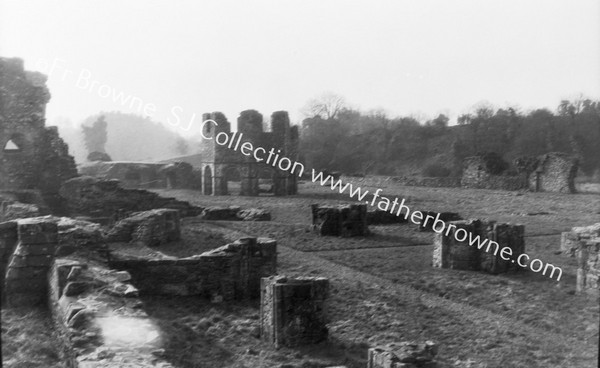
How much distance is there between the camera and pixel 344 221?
50.4 feet

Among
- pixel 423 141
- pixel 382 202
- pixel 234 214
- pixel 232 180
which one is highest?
pixel 423 141

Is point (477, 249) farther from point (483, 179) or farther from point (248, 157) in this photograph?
point (483, 179)

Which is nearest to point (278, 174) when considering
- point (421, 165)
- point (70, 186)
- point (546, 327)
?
point (421, 165)

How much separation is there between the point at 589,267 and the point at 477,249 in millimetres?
2308

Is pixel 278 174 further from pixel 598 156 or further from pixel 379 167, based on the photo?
pixel 598 156

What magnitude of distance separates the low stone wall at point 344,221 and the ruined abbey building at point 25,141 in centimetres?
927

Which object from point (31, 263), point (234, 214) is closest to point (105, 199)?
point (234, 214)

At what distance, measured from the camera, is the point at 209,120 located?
29.0 metres

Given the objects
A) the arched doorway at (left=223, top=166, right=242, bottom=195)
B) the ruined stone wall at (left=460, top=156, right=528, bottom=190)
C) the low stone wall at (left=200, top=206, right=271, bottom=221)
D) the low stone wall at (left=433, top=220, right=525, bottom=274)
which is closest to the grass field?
the low stone wall at (left=433, top=220, right=525, bottom=274)

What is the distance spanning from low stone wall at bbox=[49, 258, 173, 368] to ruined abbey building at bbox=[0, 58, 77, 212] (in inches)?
509

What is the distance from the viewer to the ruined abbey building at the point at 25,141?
62.7ft

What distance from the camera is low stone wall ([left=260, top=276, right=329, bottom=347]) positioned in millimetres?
7227

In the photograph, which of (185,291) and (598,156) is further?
(598,156)

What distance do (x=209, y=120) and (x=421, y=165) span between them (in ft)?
39.3
